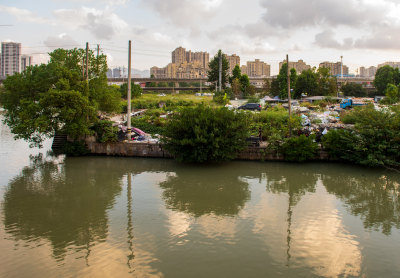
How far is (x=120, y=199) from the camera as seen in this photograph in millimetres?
12547

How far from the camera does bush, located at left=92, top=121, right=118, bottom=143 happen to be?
20.0 meters

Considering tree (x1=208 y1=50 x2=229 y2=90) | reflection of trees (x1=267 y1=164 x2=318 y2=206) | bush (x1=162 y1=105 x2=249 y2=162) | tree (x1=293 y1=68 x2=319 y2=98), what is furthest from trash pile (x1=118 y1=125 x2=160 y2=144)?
tree (x1=208 y1=50 x2=229 y2=90)

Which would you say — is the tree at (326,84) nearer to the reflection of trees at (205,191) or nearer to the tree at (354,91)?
the tree at (354,91)

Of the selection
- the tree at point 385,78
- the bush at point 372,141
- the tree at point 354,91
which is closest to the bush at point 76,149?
the bush at point 372,141

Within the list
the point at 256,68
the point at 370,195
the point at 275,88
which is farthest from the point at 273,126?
the point at 256,68

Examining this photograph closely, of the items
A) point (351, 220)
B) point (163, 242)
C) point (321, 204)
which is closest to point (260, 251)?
point (163, 242)

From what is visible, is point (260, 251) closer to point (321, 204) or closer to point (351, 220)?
point (351, 220)

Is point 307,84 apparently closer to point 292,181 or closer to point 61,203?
point 292,181

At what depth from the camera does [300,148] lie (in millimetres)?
17828

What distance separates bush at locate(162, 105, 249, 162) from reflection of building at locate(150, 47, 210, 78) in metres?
111

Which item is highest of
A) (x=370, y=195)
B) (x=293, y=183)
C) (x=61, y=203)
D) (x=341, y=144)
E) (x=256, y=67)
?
(x=256, y=67)

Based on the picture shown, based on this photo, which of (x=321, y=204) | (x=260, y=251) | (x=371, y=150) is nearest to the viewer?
(x=260, y=251)

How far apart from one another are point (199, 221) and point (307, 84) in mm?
44794

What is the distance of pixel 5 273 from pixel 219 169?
11282 mm
